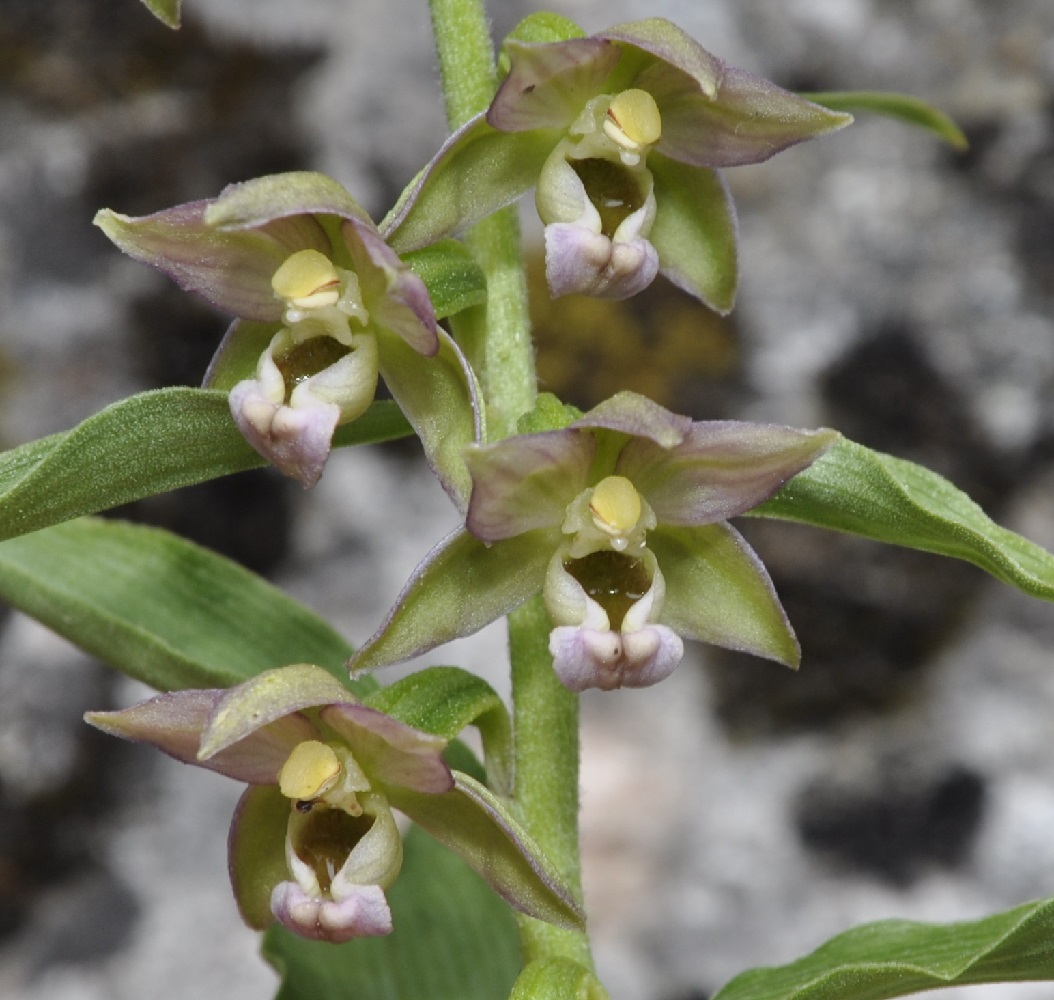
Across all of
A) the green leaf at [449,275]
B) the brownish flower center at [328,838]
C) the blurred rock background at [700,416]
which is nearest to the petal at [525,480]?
the green leaf at [449,275]

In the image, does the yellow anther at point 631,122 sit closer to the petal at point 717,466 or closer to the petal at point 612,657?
the petal at point 717,466

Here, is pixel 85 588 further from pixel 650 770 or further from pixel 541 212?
pixel 650 770

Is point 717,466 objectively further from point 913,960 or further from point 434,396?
Answer: point 913,960

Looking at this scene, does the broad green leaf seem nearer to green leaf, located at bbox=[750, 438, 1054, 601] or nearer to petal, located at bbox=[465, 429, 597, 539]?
petal, located at bbox=[465, 429, 597, 539]

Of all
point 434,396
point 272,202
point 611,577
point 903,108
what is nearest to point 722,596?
point 611,577

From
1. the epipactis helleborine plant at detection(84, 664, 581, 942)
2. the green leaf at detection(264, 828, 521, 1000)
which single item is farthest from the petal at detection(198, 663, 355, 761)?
the green leaf at detection(264, 828, 521, 1000)

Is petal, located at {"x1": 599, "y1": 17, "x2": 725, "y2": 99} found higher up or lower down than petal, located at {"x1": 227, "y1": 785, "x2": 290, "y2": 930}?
higher up
